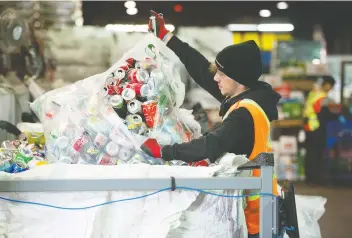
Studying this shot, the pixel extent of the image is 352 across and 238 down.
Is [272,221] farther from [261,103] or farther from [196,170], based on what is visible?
[261,103]

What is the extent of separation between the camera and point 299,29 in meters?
7.20

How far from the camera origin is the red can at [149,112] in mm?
2180

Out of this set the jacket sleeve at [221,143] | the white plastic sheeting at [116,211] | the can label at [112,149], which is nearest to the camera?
the white plastic sheeting at [116,211]

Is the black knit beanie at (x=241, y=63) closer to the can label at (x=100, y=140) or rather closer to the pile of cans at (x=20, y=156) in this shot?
the can label at (x=100, y=140)

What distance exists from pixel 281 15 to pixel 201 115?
4165 mm

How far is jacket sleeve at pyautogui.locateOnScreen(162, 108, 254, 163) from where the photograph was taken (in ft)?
6.46

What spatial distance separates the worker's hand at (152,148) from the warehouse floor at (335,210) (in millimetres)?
3095

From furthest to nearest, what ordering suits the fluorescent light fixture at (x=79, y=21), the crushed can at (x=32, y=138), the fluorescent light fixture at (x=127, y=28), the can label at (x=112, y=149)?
the fluorescent light fixture at (x=127, y=28) → the fluorescent light fixture at (x=79, y=21) → the crushed can at (x=32, y=138) → the can label at (x=112, y=149)

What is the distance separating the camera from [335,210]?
5820mm

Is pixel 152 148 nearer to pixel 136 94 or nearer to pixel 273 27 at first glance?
pixel 136 94

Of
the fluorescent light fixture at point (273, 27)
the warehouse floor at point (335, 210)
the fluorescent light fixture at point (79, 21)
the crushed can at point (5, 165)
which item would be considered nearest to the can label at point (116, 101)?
the crushed can at point (5, 165)

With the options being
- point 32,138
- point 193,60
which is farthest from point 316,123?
point 32,138

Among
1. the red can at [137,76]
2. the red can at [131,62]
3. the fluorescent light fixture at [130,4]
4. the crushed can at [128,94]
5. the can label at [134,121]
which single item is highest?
the fluorescent light fixture at [130,4]

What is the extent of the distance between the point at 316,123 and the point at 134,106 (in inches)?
206
